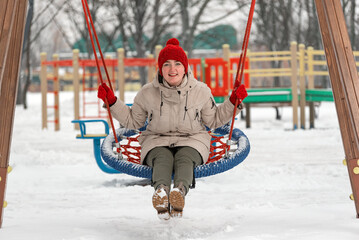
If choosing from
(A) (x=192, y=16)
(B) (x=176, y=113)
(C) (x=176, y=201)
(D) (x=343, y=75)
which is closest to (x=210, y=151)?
(B) (x=176, y=113)

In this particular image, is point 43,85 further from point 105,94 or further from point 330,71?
point 330,71

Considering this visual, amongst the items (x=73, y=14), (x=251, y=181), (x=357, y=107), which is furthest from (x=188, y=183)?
(x=73, y=14)

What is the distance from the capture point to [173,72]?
11.0 feet

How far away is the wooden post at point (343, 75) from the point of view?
3.01 m

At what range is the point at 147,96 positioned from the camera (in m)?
3.46

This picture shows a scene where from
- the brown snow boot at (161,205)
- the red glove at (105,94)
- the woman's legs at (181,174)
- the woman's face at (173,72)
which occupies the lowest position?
the brown snow boot at (161,205)

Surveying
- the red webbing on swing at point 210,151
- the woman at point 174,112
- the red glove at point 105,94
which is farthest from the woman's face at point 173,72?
the red webbing on swing at point 210,151

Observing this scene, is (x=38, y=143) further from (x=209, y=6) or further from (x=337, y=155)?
(x=209, y=6)

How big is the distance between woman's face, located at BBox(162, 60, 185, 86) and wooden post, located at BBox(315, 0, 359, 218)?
2.81ft

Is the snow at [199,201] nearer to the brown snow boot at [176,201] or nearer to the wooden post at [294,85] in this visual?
the brown snow boot at [176,201]

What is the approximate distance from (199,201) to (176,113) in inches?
41.3

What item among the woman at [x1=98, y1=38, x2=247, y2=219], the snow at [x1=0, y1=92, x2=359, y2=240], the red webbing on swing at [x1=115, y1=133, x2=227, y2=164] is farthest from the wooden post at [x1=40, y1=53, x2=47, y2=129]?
the woman at [x1=98, y1=38, x2=247, y2=219]

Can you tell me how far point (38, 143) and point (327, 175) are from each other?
524 cm

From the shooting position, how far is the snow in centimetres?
303
